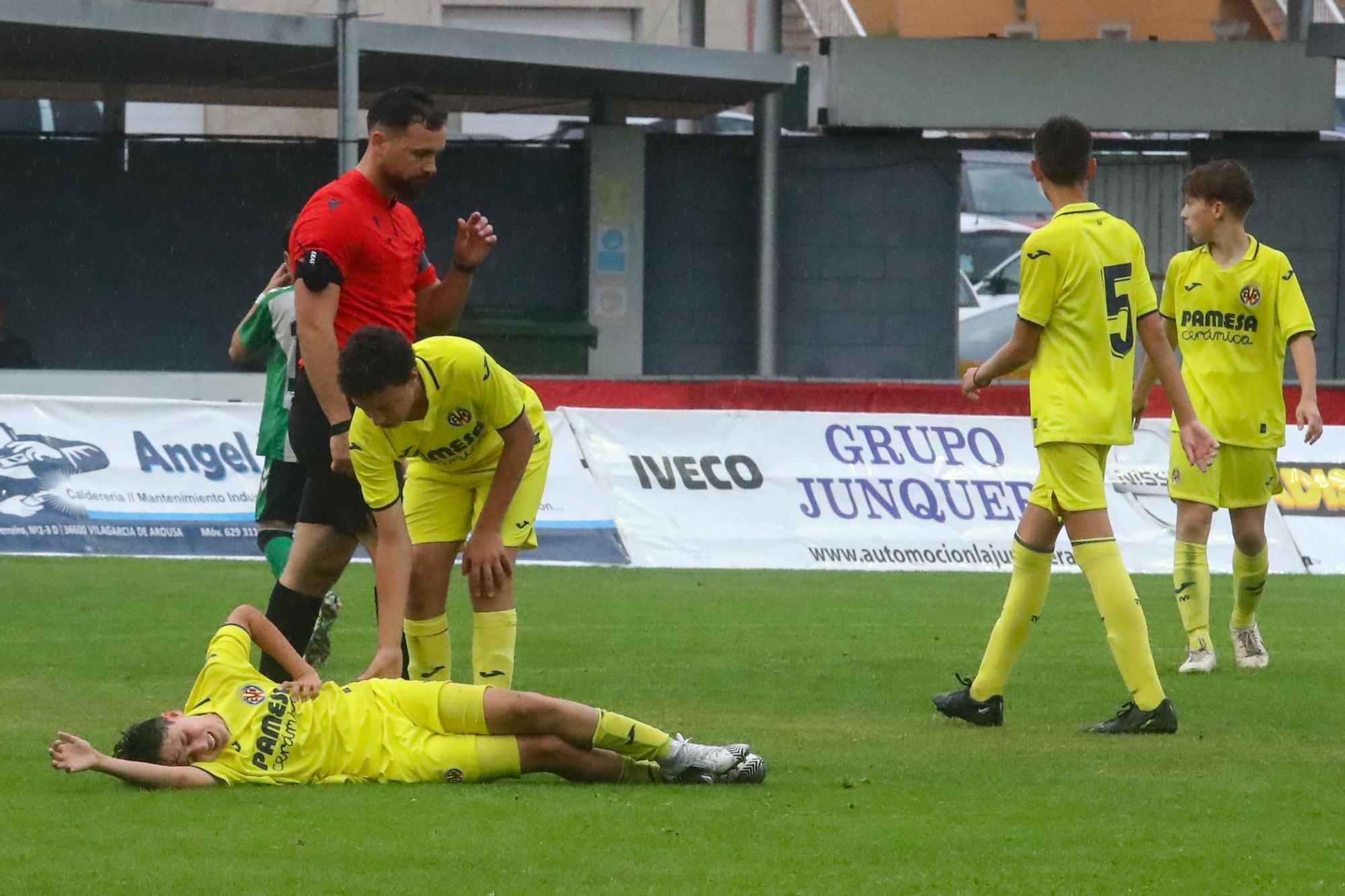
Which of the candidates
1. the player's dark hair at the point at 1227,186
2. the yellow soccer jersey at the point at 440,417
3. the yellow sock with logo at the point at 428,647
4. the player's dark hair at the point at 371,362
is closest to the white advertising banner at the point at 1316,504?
the player's dark hair at the point at 1227,186

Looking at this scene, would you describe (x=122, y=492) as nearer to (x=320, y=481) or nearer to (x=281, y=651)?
(x=320, y=481)

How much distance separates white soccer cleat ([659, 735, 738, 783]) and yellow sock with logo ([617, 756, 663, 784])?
5cm

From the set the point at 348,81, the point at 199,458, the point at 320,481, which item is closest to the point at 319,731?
the point at 320,481

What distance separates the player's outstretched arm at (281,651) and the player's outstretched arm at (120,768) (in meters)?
0.36

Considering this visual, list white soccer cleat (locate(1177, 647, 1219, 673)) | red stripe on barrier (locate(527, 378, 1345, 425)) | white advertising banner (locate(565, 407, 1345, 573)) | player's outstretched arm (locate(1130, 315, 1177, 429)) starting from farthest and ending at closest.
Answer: red stripe on barrier (locate(527, 378, 1345, 425)) → white advertising banner (locate(565, 407, 1345, 573)) → white soccer cleat (locate(1177, 647, 1219, 673)) → player's outstretched arm (locate(1130, 315, 1177, 429))

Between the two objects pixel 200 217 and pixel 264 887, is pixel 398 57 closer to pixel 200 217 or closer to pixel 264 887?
pixel 200 217

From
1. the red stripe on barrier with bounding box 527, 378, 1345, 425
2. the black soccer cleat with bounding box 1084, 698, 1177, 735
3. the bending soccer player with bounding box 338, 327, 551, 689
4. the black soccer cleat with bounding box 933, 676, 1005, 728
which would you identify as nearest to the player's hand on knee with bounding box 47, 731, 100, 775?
the bending soccer player with bounding box 338, 327, 551, 689

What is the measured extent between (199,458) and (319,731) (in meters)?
8.63

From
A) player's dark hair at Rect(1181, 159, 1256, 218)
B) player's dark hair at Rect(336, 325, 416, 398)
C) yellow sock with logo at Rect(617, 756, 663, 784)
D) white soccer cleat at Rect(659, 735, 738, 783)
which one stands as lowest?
yellow sock with logo at Rect(617, 756, 663, 784)

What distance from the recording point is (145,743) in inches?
227

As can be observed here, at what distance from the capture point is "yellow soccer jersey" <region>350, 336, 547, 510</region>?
6215 mm

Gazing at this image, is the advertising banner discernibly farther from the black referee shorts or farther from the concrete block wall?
the concrete block wall

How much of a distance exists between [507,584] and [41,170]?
57.4 feet

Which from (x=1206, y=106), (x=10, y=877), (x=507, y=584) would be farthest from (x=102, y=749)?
(x=1206, y=106)
